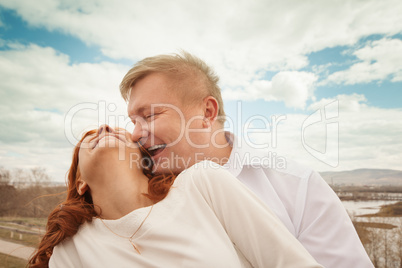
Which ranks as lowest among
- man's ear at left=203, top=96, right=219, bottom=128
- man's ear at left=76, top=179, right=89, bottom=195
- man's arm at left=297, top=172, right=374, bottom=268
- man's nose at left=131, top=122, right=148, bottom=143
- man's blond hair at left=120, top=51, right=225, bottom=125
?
man's arm at left=297, top=172, right=374, bottom=268

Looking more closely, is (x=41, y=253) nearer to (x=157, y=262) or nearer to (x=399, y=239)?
(x=157, y=262)

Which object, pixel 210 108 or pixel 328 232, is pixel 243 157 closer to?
pixel 210 108

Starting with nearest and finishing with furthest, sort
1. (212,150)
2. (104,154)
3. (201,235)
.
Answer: (201,235) < (104,154) < (212,150)

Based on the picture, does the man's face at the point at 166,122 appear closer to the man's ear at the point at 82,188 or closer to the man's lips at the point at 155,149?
the man's lips at the point at 155,149

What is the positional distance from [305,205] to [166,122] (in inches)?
70.4

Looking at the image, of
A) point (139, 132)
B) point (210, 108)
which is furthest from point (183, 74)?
point (139, 132)

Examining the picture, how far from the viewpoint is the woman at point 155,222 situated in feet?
5.89

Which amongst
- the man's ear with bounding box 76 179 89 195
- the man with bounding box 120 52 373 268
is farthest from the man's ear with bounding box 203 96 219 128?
the man's ear with bounding box 76 179 89 195

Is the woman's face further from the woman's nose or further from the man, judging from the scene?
the man

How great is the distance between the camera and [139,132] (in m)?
2.95

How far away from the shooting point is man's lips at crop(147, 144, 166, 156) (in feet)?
9.70

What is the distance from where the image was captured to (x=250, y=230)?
1.86 meters

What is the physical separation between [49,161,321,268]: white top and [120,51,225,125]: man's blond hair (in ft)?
4.98

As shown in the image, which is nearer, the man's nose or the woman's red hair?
the woman's red hair
